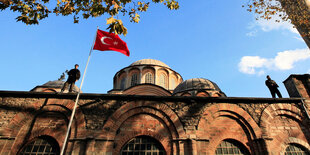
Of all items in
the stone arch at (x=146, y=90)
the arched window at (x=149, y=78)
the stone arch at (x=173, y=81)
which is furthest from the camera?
the stone arch at (x=173, y=81)

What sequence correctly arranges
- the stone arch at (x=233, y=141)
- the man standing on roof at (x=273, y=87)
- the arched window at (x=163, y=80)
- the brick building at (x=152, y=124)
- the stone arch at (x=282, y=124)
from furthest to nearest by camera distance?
the arched window at (x=163, y=80)
the man standing on roof at (x=273, y=87)
the stone arch at (x=282, y=124)
the stone arch at (x=233, y=141)
the brick building at (x=152, y=124)

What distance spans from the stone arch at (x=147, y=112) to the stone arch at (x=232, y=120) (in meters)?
1.01

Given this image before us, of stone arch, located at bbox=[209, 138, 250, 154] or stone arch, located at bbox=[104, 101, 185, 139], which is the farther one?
stone arch, located at bbox=[209, 138, 250, 154]

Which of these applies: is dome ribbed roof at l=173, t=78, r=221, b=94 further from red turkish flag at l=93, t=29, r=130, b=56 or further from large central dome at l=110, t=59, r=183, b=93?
red turkish flag at l=93, t=29, r=130, b=56

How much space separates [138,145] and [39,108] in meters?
4.62

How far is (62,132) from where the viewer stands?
696 centimetres

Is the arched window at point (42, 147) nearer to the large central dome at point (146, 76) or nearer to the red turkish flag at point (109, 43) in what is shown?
the red turkish flag at point (109, 43)

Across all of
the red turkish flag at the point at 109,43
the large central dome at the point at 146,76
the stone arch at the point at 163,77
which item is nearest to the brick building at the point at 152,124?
the red turkish flag at the point at 109,43

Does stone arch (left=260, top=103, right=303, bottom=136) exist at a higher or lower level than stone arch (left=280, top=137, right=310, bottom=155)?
higher

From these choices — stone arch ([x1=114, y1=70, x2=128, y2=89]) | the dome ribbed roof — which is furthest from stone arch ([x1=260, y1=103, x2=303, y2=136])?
stone arch ([x1=114, y1=70, x2=128, y2=89])

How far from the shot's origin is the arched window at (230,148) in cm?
717

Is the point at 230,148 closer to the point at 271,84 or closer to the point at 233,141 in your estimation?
the point at 233,141

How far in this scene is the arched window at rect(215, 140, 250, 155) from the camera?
23.5 ft

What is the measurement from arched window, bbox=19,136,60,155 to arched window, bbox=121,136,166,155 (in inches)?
107
